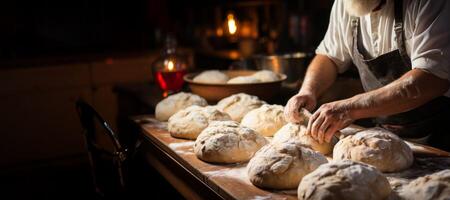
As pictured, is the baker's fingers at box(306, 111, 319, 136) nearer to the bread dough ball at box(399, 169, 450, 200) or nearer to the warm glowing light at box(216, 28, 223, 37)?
the bread dough ball at box(399, 169, 450, 200)

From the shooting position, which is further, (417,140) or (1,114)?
(1,114)

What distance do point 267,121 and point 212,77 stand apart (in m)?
0.84

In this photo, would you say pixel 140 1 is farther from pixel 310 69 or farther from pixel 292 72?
pixel 310 69

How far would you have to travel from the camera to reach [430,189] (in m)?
1.41

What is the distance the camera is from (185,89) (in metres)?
3.34

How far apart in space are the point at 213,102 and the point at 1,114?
320 cm

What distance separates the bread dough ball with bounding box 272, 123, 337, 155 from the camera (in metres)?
1.97

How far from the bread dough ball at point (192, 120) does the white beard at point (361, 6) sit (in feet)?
2.57

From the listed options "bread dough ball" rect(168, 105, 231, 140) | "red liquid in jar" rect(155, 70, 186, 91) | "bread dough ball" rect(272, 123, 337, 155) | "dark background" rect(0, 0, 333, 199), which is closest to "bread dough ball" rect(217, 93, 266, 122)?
"bread dough ball" rect(168, 105, 231, 140)

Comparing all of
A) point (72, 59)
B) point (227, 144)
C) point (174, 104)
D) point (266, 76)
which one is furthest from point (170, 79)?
point (72, 59)

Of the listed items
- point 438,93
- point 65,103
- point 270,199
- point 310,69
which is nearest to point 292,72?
point 310,69

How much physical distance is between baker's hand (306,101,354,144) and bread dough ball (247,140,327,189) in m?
0.20

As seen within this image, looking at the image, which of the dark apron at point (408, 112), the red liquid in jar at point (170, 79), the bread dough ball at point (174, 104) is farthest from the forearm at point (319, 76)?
the red liquid in jar at point (170, 79)

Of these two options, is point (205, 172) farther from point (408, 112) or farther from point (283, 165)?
point (408, 112)
